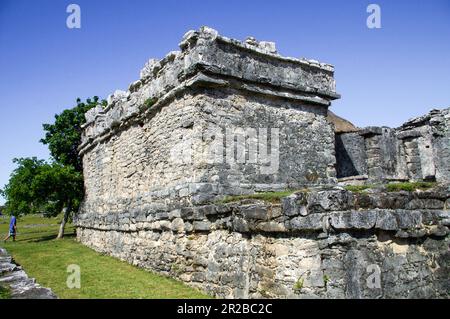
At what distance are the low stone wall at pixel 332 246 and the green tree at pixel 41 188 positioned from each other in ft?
32.8

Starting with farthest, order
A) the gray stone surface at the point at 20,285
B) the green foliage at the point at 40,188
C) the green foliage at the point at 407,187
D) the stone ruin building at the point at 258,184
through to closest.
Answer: the green foliage at the point at 40,188 → the green foliage at the point at 407,187 → the gray stone surface at the point at 20,285 → the stone ruin building at the point at 258,184

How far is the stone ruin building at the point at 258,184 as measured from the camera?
192 inches

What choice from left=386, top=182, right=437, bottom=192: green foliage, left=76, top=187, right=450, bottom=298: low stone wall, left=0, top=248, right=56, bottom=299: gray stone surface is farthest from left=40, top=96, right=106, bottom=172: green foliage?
left=386, top=182, right=437, bottom=192: green foliage

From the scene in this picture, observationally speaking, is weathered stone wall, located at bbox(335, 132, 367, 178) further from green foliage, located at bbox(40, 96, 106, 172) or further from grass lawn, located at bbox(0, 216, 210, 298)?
green foliage, located at bbox(40, 96, 106, 172)

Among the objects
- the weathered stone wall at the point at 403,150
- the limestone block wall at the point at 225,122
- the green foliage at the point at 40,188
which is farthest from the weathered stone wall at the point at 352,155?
the green foliage at the point at 40,188

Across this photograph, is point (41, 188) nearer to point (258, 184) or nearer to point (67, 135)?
point (67, 135)

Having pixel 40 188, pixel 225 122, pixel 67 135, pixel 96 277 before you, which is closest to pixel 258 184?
pixel 225 122

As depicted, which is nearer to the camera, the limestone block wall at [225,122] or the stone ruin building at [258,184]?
the stone ruin building at [258,184]

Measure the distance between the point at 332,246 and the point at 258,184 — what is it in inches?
126

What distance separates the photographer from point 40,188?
14.4m

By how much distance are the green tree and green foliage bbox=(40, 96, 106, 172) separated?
70.3 inches

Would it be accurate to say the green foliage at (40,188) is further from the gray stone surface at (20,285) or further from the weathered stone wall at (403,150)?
the weathered stone wall at (403,150)
